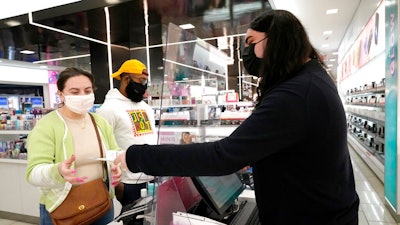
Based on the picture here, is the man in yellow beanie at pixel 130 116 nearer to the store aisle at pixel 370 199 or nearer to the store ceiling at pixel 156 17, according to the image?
the store ceiling at pixel 156 17

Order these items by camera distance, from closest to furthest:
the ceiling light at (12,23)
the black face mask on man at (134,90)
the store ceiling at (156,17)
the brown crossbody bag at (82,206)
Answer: the brown crossbody bag at (82,206) < the black face mask on man at (134,90) < the store ceiling at (156,17) < the ceiling light at (12,23)

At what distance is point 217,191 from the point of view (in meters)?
1.16

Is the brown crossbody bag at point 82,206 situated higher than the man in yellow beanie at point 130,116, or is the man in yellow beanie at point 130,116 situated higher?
the man in yellow beanie at point 130,116

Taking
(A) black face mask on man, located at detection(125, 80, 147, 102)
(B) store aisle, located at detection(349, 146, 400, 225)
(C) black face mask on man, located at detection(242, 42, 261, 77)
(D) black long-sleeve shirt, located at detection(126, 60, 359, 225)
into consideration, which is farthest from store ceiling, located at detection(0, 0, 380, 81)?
(D) black long-sleeve shirt, located at detection(126, 60, 359, 225)

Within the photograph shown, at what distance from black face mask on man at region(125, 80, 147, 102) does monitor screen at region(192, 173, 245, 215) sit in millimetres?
1392

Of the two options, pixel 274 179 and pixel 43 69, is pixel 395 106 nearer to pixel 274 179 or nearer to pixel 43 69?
pixel 274 179

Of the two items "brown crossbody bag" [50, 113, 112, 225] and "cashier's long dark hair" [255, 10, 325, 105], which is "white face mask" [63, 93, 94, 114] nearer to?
"brown crossbody bag" [50, 113, 112, 225]

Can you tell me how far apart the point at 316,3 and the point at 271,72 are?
21.5 ft

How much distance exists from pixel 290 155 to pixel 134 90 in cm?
182

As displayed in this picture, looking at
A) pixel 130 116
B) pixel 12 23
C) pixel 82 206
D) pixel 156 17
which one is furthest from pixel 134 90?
pixel 12 23

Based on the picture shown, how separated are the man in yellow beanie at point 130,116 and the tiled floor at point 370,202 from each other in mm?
2544

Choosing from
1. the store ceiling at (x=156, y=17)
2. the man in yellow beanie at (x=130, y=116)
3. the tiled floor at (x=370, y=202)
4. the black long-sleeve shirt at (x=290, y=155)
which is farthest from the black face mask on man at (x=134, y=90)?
the tiled floor at (x=370, y=202)

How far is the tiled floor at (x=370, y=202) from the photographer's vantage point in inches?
141

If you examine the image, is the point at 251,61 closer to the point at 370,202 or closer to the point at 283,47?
the point at 283,47
